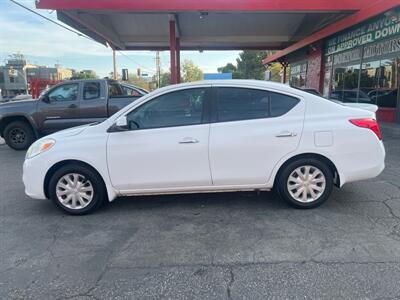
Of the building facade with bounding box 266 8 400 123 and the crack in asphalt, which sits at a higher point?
the building facade with bounding box 266 8 400 123

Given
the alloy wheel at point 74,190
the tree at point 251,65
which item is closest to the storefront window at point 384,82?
the alloy wheel at point 74,190

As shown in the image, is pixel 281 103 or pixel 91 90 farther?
pixel 91 90

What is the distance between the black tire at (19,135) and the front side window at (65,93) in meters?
1.10

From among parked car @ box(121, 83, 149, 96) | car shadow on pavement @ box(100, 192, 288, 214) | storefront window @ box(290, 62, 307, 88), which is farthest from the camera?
storefront window @ box(290, 62, 307, 88)

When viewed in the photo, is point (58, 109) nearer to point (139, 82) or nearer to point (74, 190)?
point (74, 190)

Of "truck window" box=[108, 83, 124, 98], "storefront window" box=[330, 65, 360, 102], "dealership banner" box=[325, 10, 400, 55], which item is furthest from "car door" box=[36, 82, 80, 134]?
"storefront window" box=[330, 65, 360, 102]

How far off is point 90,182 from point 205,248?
1.79 metres

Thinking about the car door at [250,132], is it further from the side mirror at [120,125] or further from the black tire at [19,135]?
the black tire at [19,135]

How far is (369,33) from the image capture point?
11852mm

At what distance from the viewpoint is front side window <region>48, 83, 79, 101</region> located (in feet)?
28.5

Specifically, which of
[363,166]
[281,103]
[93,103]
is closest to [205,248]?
[281,103]

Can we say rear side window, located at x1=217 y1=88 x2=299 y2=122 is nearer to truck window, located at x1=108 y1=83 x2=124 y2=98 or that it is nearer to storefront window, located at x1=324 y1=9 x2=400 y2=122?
truck window, located at x1=108 y1=83 x2=124 y2=98

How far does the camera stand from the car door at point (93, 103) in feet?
28.2

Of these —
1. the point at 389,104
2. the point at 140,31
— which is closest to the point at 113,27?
the point at 140,31
